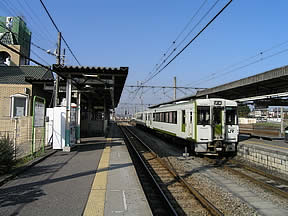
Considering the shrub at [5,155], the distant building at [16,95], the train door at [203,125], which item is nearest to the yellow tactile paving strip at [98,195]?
the shrub at [5,155]

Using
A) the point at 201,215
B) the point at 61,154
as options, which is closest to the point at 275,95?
the point at 201,215

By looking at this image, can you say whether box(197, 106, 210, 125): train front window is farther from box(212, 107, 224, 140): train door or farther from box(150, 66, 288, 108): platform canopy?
box(150, 66, 288, 108): platform canopy

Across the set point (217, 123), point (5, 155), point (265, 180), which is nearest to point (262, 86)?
point (217, 123)

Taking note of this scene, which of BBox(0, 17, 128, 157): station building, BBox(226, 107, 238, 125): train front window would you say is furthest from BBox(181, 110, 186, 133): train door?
BBox(0, 17, 128, 157): station building

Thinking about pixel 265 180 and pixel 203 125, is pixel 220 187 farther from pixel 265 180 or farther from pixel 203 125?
pixel 203 125

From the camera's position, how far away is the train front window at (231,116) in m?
11.4

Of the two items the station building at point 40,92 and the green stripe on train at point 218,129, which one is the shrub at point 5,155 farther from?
the green stripe on train at point 218,129

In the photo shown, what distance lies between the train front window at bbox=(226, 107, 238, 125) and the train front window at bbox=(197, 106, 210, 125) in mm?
1047

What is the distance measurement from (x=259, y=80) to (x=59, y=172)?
10.6m

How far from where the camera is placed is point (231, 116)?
1154cm

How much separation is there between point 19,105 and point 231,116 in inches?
568

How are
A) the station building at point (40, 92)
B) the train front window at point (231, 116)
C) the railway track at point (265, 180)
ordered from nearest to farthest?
1. the railway track at point (265, 180)
2. the station building at point (40, 92)
3. the train front window at point (231, 116)

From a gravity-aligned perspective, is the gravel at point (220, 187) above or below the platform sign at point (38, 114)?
below

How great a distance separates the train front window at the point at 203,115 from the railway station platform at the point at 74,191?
4905 mm
